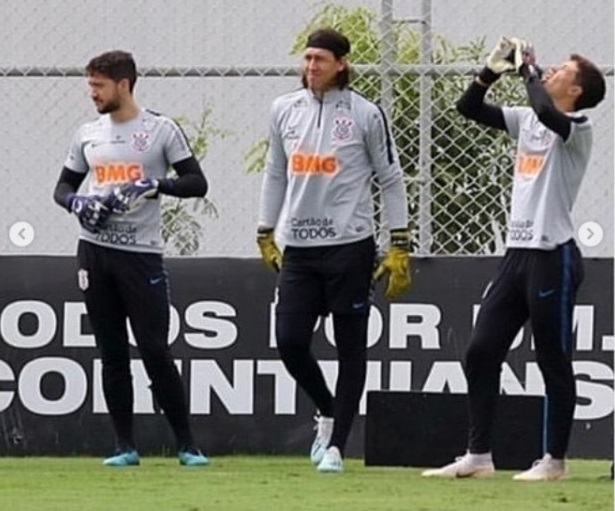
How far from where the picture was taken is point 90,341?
1093 centimetres

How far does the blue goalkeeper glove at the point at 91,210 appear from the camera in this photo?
9.33 m

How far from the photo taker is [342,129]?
910cm

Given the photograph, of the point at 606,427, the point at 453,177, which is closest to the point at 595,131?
the point at 453,177

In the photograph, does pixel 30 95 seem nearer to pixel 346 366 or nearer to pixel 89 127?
pixel 89 127

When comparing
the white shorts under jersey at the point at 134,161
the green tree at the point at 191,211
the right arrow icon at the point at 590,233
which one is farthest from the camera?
the green tree at the point at 191,211

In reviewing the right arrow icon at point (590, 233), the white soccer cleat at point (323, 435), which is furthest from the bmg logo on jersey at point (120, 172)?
the right arrow icon at point (590, 233)

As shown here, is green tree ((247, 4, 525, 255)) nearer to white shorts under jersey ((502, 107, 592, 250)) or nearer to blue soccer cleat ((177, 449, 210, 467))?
blue soccer cleat ((177, 449, 210, 467))

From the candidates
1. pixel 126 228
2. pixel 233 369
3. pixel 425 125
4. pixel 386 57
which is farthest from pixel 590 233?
pixel 126 228

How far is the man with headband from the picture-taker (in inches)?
356

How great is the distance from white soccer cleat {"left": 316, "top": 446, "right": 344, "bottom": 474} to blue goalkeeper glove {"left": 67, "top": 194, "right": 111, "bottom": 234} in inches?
55.8

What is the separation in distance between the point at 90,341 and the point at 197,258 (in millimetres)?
684

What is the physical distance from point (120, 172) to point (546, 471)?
232 cm

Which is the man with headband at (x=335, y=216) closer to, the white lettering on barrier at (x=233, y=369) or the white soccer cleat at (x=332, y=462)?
the white soccer cleat at (x=332, y=462)

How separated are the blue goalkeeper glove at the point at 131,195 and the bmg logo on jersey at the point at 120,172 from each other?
71 millimetres
